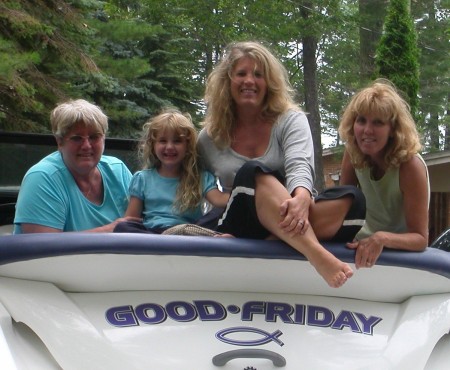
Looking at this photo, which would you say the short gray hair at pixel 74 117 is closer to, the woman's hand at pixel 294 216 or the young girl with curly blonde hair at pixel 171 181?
the young girl with curly blonde hair at pixel 171 181

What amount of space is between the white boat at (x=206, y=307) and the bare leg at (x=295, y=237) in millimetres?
46

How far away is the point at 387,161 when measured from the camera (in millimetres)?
2951

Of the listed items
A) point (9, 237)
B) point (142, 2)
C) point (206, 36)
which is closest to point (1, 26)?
point (9, 237)

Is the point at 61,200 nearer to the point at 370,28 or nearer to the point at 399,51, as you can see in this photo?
the point at 399,51

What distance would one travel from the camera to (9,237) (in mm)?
2279

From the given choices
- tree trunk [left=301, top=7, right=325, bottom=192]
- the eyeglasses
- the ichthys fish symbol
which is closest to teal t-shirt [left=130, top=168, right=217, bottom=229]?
the eyeglasses

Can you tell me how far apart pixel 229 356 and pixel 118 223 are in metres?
0.95

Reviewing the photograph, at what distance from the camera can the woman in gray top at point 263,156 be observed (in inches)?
97.8

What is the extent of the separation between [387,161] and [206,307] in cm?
104

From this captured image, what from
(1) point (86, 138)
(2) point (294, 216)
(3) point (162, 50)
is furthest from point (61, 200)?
(3) point (162, 50)

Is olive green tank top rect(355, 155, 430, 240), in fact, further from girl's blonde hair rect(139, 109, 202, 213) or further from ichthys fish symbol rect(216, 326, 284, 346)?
ichthys fish symbol rect(216, 326, 284, 346)

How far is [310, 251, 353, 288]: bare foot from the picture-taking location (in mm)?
2285

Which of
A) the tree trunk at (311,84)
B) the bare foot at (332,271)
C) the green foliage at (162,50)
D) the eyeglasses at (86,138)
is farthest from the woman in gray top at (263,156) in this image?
the tree trunk at (311,84)

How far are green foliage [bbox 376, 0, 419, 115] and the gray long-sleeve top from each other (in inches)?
482
